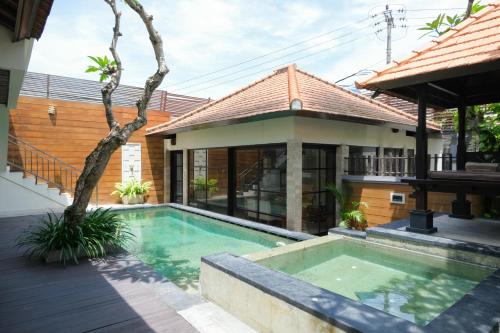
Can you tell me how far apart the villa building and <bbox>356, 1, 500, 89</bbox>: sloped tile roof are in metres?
1.87

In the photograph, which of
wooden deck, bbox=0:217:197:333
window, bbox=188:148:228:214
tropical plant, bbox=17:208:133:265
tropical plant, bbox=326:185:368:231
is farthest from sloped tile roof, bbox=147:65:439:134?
wooden deck, bbox=0:217:197:333

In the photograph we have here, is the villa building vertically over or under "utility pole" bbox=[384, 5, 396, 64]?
under

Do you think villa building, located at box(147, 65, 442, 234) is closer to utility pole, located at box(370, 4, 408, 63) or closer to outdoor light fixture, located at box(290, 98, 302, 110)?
outdoor light fixture, located at box(290, 98, 302, 110)

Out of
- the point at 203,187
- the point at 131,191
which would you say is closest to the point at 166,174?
the point at 131,191

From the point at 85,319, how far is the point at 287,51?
76.0ft

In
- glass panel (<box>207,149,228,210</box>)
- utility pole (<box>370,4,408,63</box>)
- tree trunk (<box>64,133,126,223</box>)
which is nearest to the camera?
tree trunk (<box>64,133,126,223</box>)

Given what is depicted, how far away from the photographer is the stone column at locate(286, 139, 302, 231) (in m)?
7.79

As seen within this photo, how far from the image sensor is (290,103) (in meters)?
6.93

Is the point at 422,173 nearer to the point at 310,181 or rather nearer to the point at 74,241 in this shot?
the point at 310,181

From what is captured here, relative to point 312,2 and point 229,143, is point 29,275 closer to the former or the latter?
point 229,143

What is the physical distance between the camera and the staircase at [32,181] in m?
9.63

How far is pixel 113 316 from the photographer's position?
3.32 m

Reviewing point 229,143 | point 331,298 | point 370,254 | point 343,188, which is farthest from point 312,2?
point 331,298

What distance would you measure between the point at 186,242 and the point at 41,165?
7.21 m
